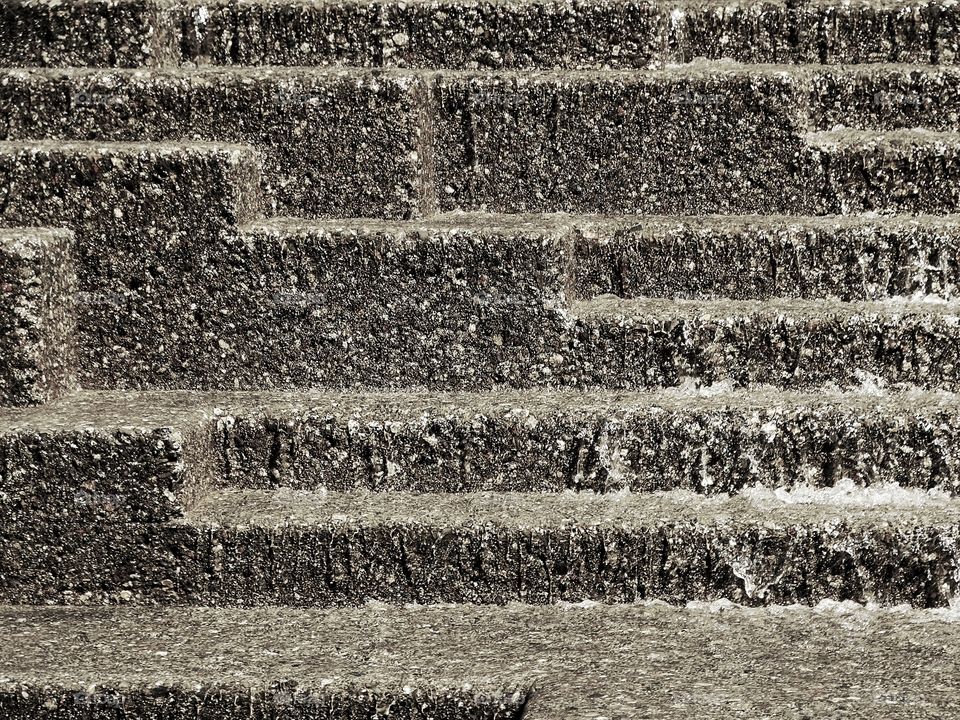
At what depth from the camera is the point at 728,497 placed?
9.25ft

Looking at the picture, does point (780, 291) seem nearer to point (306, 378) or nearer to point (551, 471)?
point (551, 471)

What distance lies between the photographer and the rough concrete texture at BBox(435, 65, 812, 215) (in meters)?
3.16

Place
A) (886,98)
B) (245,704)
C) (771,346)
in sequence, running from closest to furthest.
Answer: (245,704)
(771,346)
(886,98)

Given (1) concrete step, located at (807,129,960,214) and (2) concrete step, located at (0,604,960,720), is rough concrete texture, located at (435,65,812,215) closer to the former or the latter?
(1) concrete step, located at (807,129,960,214)

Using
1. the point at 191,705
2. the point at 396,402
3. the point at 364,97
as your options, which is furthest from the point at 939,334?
the point at 191,705

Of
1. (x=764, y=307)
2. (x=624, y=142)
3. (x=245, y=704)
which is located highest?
(x=624, y=142)

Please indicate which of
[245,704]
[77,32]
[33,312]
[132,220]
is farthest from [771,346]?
[77,32]

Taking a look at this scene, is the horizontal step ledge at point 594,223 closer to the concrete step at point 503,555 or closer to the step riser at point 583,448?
the step riser at point 583,448

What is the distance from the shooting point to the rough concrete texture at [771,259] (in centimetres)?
304

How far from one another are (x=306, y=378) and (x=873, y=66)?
1.92 m

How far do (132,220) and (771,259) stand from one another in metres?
1.73

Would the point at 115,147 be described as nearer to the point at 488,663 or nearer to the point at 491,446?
the point at 491,446

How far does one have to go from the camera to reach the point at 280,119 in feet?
10.3

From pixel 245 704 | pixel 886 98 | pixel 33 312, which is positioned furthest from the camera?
pixel 886 98
